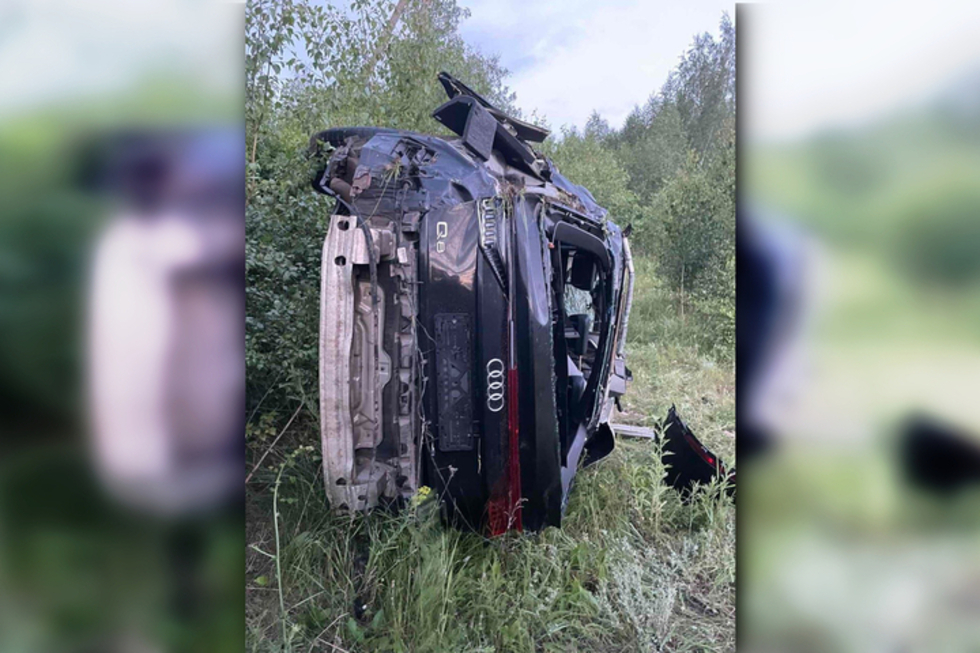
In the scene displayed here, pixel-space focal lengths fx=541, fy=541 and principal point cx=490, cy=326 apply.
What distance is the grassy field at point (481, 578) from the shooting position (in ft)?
8.23

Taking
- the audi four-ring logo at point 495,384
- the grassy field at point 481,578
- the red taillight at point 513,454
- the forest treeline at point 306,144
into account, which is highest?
the forest treeline at point 306,144

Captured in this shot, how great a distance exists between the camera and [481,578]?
2.78 meters

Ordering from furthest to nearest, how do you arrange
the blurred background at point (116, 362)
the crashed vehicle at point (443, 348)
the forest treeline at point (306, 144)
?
the forest treeline at point (306, 144)
the crashed vehicle at point (443, 348)
the blurred background at point (116, 362)

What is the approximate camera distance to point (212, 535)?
755 millimetres

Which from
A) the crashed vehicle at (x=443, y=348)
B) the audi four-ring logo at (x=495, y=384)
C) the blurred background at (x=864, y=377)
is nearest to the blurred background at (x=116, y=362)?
the blurred background at (x=864, y=377)

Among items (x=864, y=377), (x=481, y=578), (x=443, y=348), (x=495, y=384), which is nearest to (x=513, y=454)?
(x=495, y=384)

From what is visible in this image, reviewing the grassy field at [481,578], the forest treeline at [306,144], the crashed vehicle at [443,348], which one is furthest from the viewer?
the forest treeline at [306,144]

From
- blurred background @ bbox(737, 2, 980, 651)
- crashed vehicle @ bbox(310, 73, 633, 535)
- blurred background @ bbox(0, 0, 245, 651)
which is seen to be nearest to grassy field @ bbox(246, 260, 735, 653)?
crashed vehicle @ bbox(310, 73, 633, 535)

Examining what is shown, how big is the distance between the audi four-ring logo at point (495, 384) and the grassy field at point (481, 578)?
0.58 metres

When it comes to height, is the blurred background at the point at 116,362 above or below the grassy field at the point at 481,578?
above

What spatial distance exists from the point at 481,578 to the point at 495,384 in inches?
41.5

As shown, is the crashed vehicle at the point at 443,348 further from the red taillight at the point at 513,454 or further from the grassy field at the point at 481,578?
the grassy field at the point at 481,578

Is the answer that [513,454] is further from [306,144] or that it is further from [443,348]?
[306,144]

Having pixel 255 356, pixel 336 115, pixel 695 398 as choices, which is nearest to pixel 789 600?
pixel 255 356
